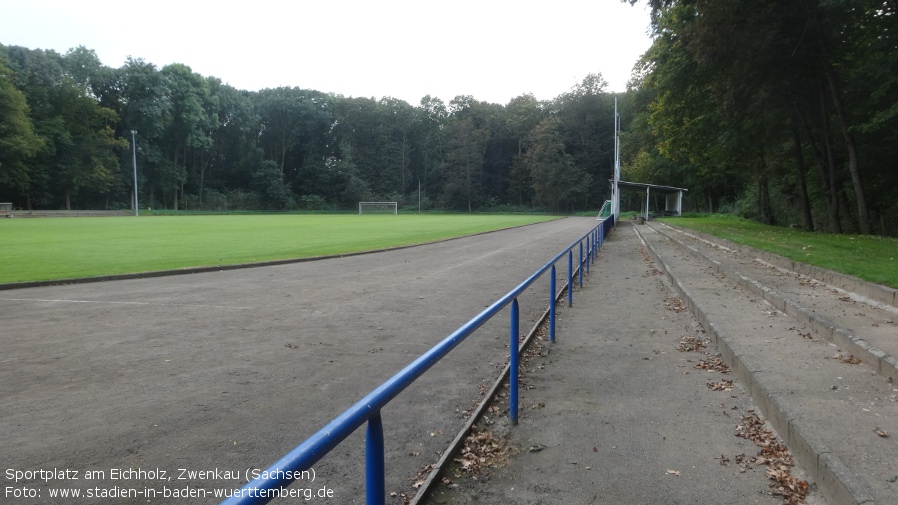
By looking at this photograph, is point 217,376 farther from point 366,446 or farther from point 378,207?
point 378,207

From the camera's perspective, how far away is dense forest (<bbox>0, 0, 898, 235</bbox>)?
19.8 m

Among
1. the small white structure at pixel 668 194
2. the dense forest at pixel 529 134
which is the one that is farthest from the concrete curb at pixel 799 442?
the small white structure at pixel 668 194

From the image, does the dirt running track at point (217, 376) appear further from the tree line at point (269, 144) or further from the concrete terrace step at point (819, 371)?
the tree line at point (269, 144)

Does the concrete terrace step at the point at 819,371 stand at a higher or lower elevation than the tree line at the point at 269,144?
lower

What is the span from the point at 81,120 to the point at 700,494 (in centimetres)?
8292

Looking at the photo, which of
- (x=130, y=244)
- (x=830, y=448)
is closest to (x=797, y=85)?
(x=830, y=448)

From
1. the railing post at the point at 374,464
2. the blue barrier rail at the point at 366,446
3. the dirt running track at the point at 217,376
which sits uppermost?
the blue barrier rail at the point at 366,446

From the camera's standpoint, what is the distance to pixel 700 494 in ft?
10.5

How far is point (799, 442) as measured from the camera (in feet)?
11.6

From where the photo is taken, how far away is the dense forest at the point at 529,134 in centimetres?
1977

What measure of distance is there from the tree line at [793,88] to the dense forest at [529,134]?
9 centimetres

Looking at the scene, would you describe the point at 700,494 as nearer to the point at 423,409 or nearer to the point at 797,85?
the point at 423,409

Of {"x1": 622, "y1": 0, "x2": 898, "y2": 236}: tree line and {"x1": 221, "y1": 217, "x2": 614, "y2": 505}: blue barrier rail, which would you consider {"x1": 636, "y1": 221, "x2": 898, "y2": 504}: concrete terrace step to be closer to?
{"x1": 221, "y1": 217, "x2": 614, "y2": 505}: blue barrier rail

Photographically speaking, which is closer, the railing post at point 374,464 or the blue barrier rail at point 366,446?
the blue barrier rail at point 366,446
